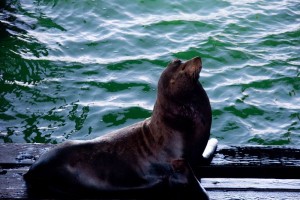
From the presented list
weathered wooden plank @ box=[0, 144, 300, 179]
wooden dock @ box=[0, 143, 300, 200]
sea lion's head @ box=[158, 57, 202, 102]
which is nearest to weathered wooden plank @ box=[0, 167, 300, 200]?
wooden dock @ box=[0, 143, 300, 200]

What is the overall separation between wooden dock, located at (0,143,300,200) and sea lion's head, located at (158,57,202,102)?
51 centimetres

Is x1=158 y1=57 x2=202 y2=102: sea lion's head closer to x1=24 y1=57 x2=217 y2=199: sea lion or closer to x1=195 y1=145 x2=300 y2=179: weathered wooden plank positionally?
x1=24 y1=57 x2=217 y2=199: sea lion

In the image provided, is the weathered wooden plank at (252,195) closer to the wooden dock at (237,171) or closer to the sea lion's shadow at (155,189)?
the wooden dock at (237,171)

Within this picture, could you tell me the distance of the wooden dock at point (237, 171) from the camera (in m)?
2.79

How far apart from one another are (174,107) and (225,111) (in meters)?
3.24

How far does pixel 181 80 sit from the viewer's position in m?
2.85

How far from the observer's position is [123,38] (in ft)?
25.9

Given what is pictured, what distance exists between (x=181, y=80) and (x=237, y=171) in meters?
0.70

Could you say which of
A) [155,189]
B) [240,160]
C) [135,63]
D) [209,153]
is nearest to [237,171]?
[240,160]

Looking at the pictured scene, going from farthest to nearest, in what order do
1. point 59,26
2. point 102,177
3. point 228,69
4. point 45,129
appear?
point 59,26
point 228,69
point 45,129
point 102,177

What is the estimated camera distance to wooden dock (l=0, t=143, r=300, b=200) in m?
2.79

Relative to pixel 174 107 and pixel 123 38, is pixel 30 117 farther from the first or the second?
pixel 174 107

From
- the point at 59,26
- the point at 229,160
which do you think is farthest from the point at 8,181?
the point at 59,26

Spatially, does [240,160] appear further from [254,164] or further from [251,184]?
[251,184]
